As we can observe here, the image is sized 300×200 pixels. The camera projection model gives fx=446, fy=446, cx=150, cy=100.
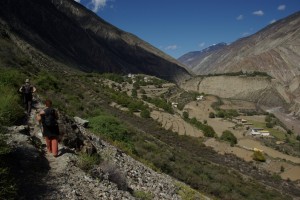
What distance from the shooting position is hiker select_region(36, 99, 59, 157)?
36.4 ft

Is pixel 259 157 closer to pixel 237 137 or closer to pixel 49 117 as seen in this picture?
pixel 237 137

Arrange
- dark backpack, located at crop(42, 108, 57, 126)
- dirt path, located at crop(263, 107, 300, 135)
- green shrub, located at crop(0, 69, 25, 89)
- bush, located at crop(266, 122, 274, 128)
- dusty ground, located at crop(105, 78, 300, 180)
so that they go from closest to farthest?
dark backpack, located at crop(42, 108, 57, 126)
green shrub, located at crop(0, 69, 25, 89)
dusty ground, located at crop(105, 78, 300, 180)
bush, located at crop(266, 122, 274, 128)
dirt path, located at crop(263, 107, 300, 135)

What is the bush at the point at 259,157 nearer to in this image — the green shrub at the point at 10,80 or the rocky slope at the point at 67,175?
the green shrub at the point at 10,80

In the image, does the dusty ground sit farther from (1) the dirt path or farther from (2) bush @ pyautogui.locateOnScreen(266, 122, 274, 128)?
(1) the dirt path

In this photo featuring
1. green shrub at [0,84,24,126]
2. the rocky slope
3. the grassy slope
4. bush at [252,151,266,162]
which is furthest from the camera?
bush at [252,151,266,162]

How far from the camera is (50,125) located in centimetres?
1122

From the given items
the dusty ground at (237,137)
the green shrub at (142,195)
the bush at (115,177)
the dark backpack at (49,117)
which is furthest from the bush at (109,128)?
the dusty ground at (237,137)

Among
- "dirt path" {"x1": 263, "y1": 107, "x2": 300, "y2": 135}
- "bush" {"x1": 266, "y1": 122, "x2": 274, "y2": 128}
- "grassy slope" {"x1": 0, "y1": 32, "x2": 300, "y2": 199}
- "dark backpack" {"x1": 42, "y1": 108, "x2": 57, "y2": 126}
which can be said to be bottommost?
"dirt path" {"x1": 263, "y1": 107, "x2": 300, "y2": 135}

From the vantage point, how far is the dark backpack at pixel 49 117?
11.1m

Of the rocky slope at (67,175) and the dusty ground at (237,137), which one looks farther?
the dusty ground at (237,137)

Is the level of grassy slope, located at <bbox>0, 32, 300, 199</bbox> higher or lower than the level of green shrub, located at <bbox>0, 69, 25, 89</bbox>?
lower

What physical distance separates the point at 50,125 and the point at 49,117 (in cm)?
23

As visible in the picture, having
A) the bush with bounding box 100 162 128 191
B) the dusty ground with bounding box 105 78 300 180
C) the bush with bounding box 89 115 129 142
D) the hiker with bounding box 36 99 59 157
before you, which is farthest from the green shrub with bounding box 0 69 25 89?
the dusty ground with bounding box 105 78 300 180

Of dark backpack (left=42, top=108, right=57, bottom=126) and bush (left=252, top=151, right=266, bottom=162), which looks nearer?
dark backpack (left=42, top=108, right=57, bottom=126)
